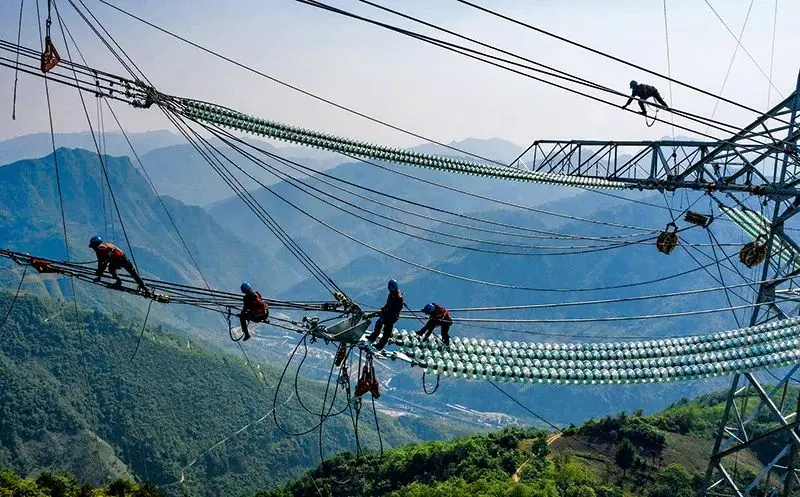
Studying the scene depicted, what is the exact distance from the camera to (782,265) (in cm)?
1844

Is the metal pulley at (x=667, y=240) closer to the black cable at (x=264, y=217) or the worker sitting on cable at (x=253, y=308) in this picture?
the black cable at (x=264, y=217)

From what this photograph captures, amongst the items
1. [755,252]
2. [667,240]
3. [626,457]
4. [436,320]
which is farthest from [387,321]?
[626,457]

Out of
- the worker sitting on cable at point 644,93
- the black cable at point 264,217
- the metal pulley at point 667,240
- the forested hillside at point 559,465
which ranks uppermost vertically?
the worker sitting on cable at point 644,93

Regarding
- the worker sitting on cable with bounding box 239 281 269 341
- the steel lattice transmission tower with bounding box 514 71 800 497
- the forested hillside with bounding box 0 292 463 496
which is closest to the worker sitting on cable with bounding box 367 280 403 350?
the worker sitting on cable with bounding box 239 281 269 341

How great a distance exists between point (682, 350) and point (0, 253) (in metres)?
12.2

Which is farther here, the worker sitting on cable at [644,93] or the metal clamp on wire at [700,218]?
the metal clamp on wire at [700,218]

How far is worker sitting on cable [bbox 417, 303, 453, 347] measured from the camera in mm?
12102

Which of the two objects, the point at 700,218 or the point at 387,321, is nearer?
the point at 387,321

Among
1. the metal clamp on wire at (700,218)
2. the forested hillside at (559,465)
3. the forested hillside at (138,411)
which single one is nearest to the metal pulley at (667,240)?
the metal clamp on wire at (700,218)

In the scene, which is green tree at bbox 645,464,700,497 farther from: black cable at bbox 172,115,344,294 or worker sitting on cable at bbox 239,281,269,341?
worker sitting on cable at bbox 239,281,269,341

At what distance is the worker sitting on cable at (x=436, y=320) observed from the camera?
39.7 feet

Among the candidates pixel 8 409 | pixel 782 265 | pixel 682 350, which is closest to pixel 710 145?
pixel 782 265

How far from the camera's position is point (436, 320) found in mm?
12141

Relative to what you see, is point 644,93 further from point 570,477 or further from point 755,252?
point 570,477
